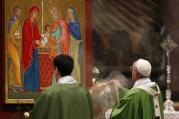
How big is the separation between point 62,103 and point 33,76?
9.04 ft

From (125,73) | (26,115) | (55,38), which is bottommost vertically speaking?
(26,115)

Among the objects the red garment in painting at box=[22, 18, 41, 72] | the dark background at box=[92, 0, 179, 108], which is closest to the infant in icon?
the red garment in painting at box=[22, 18, 41, 72]

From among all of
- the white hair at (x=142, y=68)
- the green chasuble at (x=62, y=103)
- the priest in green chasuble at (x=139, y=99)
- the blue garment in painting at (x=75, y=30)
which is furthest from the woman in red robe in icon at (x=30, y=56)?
the green chasuble at (x=62, y=103)

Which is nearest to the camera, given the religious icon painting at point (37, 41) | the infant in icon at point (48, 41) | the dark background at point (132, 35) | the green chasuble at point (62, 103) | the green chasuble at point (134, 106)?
the green chasuble at point (62, 103)

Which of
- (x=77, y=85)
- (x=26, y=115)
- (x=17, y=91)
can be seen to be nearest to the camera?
(x=77, y=85)

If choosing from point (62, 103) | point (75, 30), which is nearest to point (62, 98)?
point (62, 103)

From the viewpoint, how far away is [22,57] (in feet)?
26.9

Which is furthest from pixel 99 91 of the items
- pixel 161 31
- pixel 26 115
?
pixel 161 31

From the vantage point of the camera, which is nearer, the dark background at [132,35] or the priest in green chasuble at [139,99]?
the priest in green chasuble at [139,99]

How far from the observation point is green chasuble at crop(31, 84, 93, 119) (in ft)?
18.0

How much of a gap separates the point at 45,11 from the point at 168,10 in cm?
221

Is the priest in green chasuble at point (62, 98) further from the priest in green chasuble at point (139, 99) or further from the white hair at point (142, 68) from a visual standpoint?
the white hair at point (142, 68)

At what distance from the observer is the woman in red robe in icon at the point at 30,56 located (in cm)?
822

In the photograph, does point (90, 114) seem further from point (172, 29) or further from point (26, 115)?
point (172, 29)
